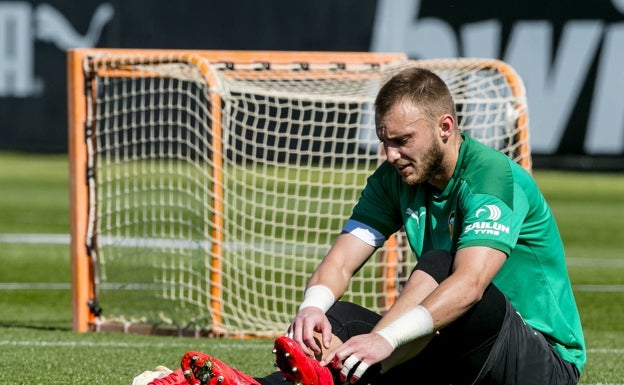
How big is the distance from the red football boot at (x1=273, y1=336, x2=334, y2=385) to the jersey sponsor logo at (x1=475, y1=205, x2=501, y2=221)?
2.27 feet

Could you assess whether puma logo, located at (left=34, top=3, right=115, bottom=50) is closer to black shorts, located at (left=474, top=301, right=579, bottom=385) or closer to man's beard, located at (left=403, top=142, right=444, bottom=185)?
man's beard, located at (left=403, top=142, right=444, bottom=185)

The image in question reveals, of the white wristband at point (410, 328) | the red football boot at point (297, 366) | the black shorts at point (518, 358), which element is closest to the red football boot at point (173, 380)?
the red football boot at point (297, 366)

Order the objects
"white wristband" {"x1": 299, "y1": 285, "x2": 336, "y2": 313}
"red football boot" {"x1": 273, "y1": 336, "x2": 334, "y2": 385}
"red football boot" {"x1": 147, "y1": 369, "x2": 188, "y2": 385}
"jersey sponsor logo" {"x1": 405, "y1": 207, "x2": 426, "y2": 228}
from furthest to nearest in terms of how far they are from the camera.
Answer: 1. "jersey sponsor logo" {"x1": 405, "y1": 207, "x2": 426, "y2": 228}
2. "white wristband" {"x1": 299, "y1": 285, "x2": 336, "y2": 313}
3. "red football boot" {"x1": 147, "y1": 369, "x2": 188, "y2": 385}
4. "red football boot" {"x1": 273, "y1": 336, "x2": 334, "y2": 385}

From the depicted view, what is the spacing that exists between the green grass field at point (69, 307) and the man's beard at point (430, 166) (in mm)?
1857

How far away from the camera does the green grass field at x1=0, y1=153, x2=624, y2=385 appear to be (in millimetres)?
5816

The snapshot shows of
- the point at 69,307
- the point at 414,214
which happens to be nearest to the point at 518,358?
the point at 414,214

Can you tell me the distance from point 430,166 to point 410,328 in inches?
23.0

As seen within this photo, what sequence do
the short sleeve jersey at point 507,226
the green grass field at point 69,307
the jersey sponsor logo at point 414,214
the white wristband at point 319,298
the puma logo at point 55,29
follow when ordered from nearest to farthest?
the short sleeve jersey at point 507,226, the white wristband at point 319,298, the jersey sponsor logo at point 414,214, the green grass field at point 69,307, the puma logo at point 55,29

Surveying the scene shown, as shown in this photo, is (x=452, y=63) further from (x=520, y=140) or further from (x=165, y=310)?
(x=165, y=310)

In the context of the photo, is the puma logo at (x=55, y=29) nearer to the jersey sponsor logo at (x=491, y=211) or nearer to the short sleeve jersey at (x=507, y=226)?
the short sleeve jersey at (x=507, y=226)

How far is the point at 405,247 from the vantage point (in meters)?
7.83

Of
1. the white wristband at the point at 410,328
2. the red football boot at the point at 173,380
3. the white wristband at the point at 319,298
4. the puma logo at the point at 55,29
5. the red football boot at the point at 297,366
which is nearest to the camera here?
the red football boot at the point at 297,366

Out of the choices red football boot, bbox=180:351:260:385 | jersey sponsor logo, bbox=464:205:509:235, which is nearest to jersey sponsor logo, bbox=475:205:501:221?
jersey sponsor logo, bbox=464:205:509:235

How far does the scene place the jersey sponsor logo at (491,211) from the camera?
391 cm
